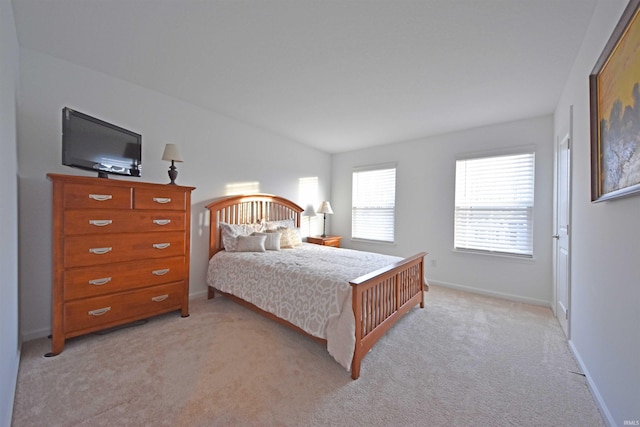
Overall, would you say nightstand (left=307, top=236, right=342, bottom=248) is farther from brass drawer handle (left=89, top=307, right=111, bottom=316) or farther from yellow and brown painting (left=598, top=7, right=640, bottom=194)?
yellow and brown painting (left=598, top=7, right=640, bottom=194)

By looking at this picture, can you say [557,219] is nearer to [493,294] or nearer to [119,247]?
[493,294]

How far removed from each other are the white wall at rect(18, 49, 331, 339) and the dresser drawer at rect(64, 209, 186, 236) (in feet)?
1.75

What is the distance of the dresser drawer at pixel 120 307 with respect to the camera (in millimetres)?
2037

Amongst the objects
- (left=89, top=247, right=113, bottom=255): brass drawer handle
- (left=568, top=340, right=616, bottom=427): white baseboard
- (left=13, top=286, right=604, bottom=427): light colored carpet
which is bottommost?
(left=13, top=286, right=604, bottom=427): light colored carpet

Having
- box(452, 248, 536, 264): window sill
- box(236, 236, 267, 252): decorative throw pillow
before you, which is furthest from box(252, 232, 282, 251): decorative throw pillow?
box(452, 248, 536, 264): window sill

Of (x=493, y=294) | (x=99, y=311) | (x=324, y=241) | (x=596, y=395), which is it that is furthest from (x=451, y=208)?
(x=99, y=311)

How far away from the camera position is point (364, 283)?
6.24 ft

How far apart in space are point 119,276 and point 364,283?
219cm

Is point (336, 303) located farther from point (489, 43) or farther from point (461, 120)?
point (461, 120)

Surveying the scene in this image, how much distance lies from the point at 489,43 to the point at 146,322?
13.0 ft

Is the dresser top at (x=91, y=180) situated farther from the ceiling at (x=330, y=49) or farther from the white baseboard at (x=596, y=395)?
the white baseboard at (x=596, y=395)

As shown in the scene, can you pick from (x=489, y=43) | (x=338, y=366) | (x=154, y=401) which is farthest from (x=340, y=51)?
(x=154, y=401)

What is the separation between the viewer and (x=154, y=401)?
153 centimetres

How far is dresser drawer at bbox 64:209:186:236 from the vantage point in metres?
2.02
